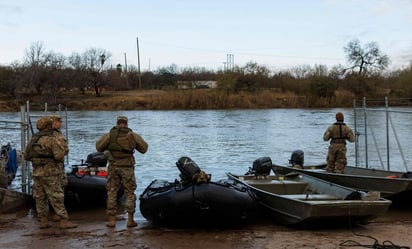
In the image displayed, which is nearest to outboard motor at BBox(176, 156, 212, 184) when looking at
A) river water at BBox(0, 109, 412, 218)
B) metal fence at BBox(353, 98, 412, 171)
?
river water at BBox(0, 109, 412, 218)

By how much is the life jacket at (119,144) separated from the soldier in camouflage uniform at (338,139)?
4.96m

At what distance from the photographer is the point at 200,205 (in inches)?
332

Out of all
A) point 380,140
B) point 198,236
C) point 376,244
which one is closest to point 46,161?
point 198,236

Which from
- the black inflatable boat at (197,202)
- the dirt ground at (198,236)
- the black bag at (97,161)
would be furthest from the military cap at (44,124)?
the black bag at (97,161)

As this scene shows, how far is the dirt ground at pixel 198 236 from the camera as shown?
771 cm

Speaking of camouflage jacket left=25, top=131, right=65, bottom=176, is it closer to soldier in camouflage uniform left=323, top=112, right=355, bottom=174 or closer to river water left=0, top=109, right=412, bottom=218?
river water left=0, top=109, right=412, bottom=218

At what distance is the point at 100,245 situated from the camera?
7676mm

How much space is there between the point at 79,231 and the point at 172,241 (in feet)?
5.31

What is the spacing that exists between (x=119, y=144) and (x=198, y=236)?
188 cm

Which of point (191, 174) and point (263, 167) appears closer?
point (191, 174)

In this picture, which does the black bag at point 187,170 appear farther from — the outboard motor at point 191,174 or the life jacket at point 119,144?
the life jacket at point 119,144

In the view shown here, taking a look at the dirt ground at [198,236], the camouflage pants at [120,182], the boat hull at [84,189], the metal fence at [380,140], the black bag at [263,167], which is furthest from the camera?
the metal fence at [380,140]

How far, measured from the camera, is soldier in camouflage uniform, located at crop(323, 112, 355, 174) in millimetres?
11805

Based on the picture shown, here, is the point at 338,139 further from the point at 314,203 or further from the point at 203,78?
the point at 203,78
